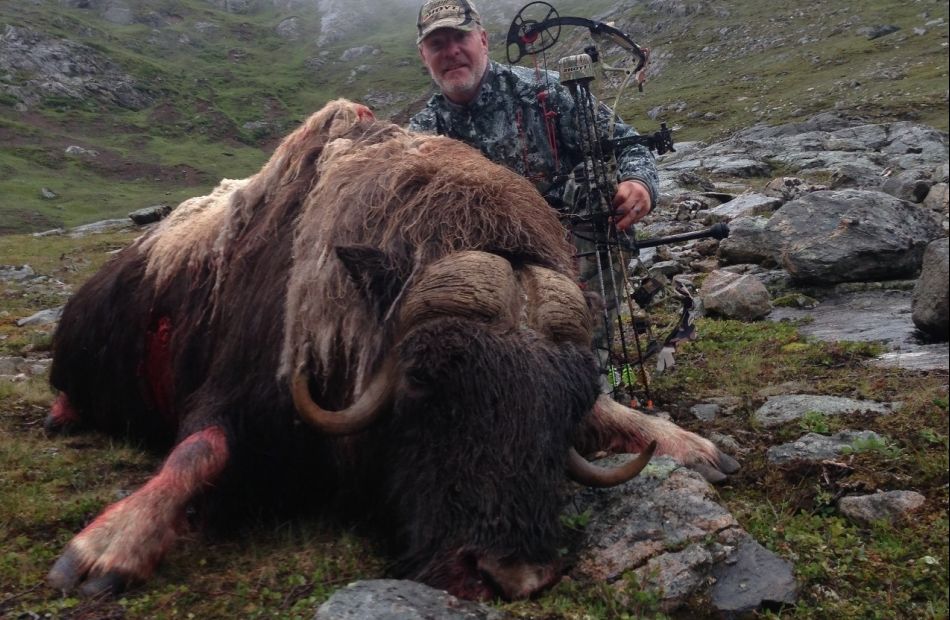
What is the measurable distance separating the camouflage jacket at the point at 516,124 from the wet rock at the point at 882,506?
3.67 metres

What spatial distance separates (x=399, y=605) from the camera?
2.39 m

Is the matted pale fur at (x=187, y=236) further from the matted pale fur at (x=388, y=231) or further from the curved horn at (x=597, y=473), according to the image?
the curved horn at (x=597, y=473)

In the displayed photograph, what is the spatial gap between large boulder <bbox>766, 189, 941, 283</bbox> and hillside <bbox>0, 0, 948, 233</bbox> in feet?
46.9

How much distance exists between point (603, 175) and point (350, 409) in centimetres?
313

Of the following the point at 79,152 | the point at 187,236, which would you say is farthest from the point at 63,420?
the point at 79,152

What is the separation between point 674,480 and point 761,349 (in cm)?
353

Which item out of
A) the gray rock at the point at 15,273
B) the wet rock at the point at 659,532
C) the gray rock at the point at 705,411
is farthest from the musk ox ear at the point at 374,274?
the gray rock at the point at 15,273

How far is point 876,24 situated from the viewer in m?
52.8

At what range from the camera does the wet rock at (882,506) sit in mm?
3049

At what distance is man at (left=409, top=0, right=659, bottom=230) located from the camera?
605cm

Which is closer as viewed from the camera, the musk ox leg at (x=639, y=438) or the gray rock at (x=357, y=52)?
the musk ox leg at (x=639, y=438)

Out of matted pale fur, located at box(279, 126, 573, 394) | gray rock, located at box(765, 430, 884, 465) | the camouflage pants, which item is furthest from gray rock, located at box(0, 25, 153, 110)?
gray rock, located at box(765, 430, 884, 465)

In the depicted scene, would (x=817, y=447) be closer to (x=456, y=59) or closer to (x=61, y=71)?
(x=456, y=59)

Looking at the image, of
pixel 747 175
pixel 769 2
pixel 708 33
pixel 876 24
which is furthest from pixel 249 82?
pixel 747 175
